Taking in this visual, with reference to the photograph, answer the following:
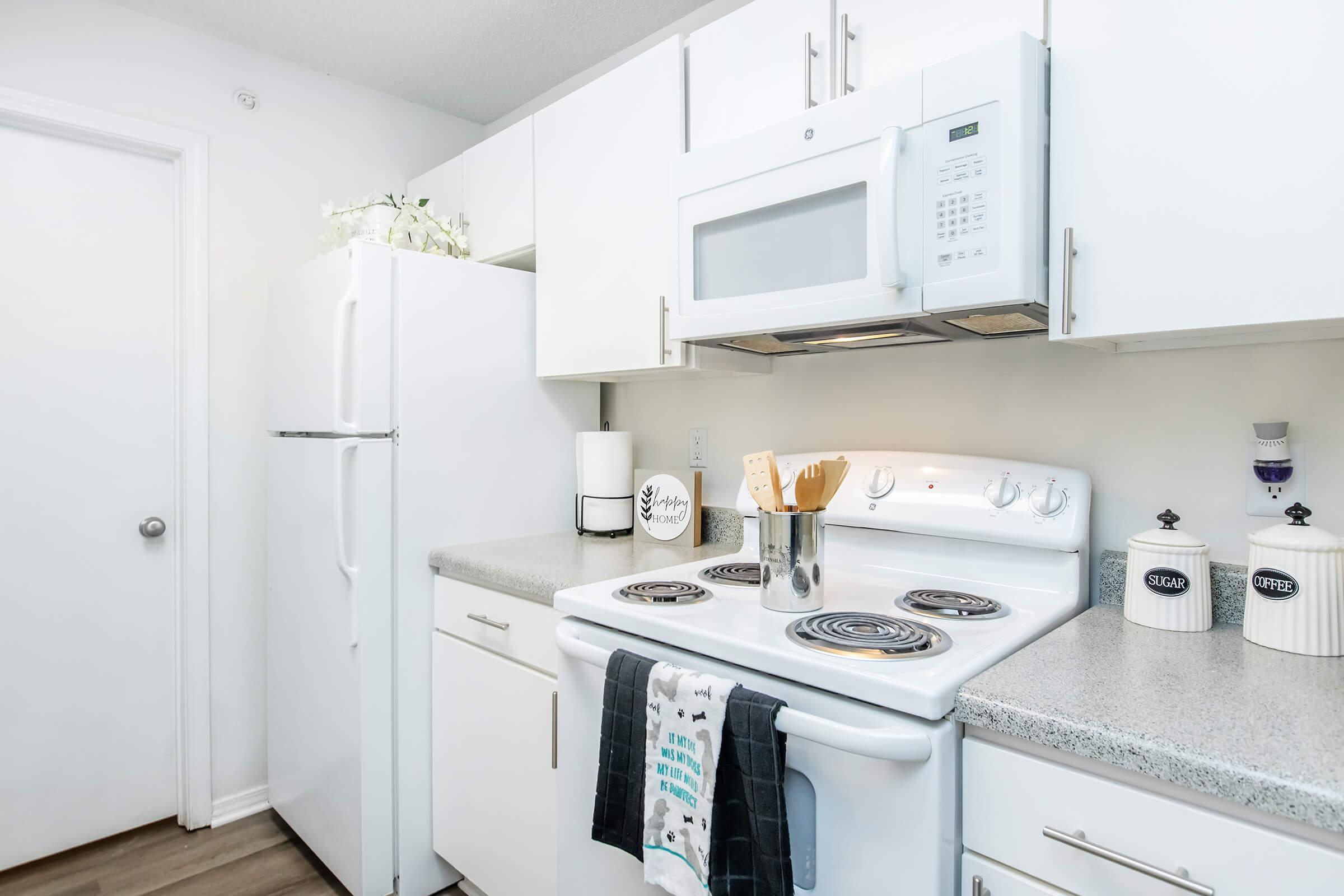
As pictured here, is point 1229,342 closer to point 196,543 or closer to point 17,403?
point 196,543

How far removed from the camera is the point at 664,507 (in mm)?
2037

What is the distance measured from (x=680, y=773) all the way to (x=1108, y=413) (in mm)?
1030

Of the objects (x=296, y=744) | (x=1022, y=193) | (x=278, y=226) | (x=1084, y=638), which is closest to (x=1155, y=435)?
(x=1084, y=638)

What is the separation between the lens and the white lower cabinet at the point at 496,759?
159 centimetres

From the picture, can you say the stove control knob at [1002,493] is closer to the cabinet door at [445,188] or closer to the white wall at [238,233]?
the cabinet door at [445,188]

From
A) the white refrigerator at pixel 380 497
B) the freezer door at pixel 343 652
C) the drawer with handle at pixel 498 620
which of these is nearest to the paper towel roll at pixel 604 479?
the white refrigerator at pixel 380 497

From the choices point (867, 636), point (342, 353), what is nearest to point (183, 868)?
point (342, 353)

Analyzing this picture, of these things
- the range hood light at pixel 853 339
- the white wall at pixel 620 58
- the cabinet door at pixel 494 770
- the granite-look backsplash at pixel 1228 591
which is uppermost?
the white wall at pixel 620 58

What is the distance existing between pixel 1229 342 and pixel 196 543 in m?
2.65

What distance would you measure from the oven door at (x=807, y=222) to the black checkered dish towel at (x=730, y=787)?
69 cm

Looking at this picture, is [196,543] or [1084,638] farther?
[196,543]

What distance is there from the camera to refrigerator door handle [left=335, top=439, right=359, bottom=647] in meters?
1.79

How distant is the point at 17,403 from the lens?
1.97 meters

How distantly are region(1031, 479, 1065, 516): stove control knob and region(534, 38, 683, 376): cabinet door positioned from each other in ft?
2.70
